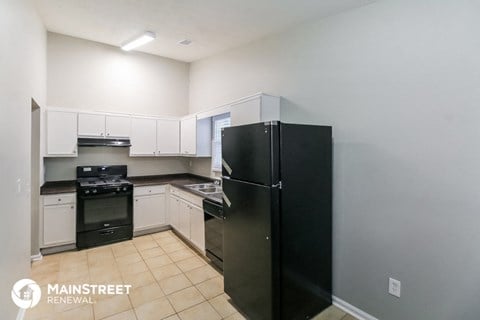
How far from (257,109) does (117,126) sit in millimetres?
2628

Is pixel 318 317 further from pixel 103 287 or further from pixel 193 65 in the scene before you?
pixel 193 65

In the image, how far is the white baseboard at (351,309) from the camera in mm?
2135

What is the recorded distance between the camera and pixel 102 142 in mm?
3895

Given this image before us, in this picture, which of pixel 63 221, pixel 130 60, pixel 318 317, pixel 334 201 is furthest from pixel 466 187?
pixel 130 60

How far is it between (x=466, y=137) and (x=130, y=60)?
479 cm

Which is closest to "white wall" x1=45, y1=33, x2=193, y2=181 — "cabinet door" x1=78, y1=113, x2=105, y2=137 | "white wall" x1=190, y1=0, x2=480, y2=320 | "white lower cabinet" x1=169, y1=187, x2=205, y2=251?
"cabinet door" x1=78, y1=113, x2=105, y2=137

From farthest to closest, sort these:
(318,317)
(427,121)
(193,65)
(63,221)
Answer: (193,65) < (63,221) < (318,317) < (427,121)

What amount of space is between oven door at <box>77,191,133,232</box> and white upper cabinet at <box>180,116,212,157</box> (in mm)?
1257

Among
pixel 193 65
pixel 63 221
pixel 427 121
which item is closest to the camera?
pixel 427 121

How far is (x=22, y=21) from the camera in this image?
Answer: 2225 mm

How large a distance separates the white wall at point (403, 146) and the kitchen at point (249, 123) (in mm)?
10

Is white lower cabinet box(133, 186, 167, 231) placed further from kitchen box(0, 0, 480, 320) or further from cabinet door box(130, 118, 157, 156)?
cabinet door box(130, 118, 157, 156)

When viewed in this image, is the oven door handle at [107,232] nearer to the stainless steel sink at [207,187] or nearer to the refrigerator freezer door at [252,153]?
the stainless steel sink at [207,187]

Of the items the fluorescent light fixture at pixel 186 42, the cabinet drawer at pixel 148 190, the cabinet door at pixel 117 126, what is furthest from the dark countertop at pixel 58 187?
the fluorescent light fixture at pixel 186 42
